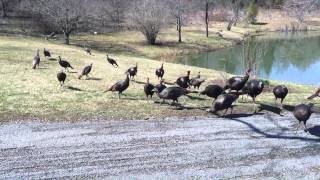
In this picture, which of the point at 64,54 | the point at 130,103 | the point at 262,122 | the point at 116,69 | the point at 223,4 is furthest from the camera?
the point at 223,4

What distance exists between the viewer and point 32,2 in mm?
65875

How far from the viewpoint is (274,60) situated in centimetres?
5222

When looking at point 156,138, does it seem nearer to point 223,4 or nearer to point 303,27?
point 303,27

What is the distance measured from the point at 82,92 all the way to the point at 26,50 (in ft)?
51.1

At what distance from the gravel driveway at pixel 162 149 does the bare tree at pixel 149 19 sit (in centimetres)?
3925

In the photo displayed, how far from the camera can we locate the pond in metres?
39.8

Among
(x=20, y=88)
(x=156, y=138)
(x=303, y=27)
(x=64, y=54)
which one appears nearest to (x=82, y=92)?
(x=20, y=88)

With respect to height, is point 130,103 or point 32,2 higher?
point 32,2

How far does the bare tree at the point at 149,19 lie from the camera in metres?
56.0

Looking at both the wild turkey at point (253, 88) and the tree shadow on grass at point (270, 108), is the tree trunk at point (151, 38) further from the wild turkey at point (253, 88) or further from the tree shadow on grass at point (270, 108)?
the tree shadow on grass at point (270, 108)

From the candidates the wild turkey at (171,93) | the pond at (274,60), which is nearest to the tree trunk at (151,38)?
the pond at (274,60)

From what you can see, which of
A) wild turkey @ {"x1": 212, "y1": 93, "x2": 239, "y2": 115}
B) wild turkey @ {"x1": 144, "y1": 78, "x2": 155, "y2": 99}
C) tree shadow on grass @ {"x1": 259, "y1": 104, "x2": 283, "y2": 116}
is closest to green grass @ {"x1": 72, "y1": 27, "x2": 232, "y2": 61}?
wild turkey @ {"x1": 144, "y1": 78, "x2": 155, "y2": 99}

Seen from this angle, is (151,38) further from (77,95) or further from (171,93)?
(171,93)

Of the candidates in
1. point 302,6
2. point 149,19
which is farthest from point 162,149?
point 149,19
